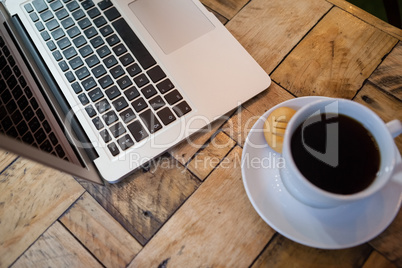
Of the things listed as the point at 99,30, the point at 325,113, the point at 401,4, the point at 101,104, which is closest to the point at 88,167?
the point at 101,104

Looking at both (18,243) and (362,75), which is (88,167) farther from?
(362,75)

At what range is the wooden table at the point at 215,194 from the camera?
446mm

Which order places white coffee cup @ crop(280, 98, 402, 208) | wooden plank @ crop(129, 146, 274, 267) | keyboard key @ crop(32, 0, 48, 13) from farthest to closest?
keyboard key @ crop(32, 0, 48, 13) → wooden plank @ crop(129, 146, 274, 267) → white coffee cup @ crop(280, 98, 402, 208)

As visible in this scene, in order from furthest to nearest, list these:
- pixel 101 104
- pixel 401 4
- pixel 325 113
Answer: pixel 401 4 → pixel 101 104 → pixel 325 113

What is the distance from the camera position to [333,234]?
0.40 m

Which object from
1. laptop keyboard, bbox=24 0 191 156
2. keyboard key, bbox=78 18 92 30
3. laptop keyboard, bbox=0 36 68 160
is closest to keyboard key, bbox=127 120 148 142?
laptop keyboard, bbox=24 0 191 156

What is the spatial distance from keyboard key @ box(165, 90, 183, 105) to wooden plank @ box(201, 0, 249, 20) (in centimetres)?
19

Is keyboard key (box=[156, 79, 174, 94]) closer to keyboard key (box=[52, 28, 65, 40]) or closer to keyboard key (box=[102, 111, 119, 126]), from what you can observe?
keyboard key (box=[102, 111, 119, 126])

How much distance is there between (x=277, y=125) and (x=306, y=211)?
0.40 feet

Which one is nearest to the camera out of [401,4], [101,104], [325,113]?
[325,113]

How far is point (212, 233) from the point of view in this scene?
0.45 meters

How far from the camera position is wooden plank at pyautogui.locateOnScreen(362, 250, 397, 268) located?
0.42m

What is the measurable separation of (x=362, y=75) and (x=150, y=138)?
14.1 inches

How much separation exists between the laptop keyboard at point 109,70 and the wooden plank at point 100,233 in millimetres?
102
